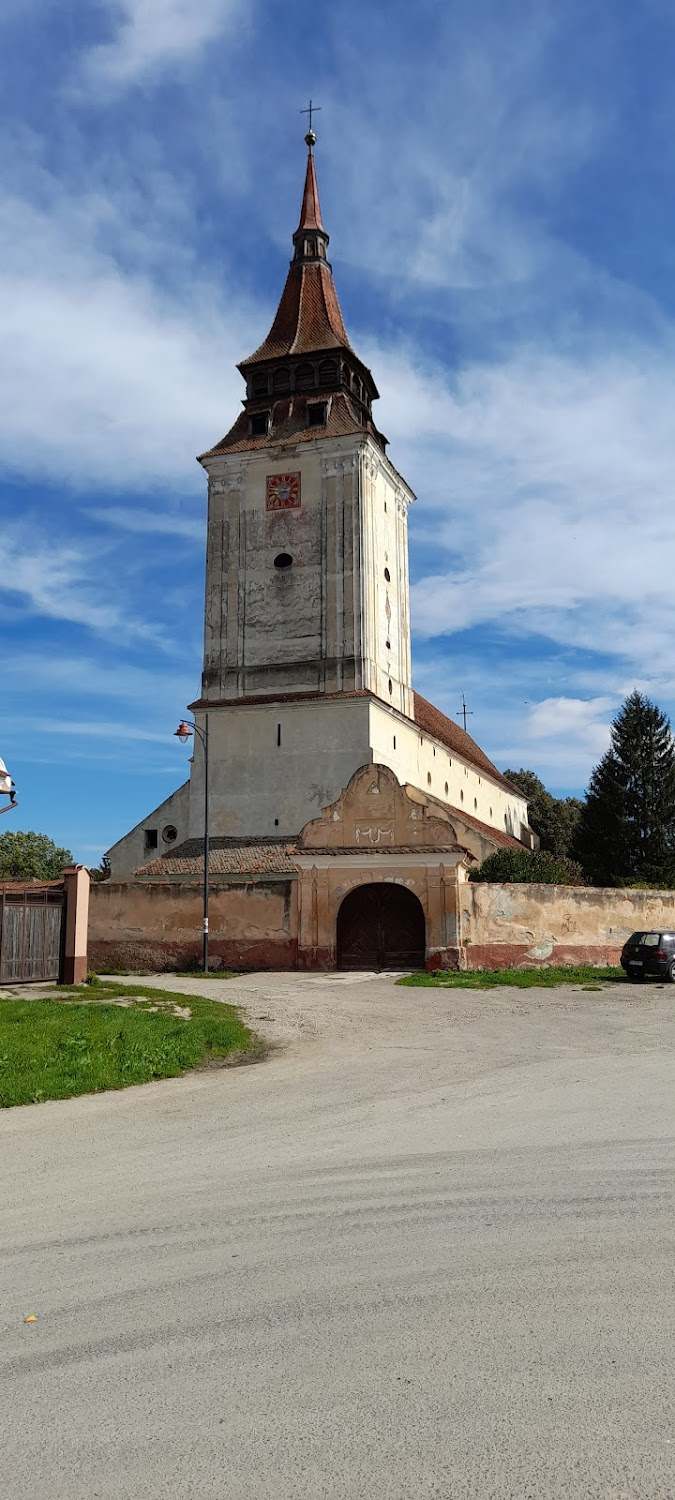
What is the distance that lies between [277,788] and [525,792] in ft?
121

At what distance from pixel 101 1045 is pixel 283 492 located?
3213 centimetres

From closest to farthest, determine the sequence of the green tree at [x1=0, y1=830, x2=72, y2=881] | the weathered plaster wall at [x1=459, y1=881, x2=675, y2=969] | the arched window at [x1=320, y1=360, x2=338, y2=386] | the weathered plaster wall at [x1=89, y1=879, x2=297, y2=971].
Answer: the weathered plaster wall at [x1=459, y1=881, x2=675, y2=969] < the weathered plaster wall at [x1=89, y1=879, x2=297, y2=971] < the arched window at [x1=320, y1=360, x2=338, y2=386] < the green tree at [x1=0, y1=830, x2=72, y2=881]

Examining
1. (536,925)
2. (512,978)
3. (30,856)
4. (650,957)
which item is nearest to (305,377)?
(536,925)

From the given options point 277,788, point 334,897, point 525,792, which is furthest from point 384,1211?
point 525,792

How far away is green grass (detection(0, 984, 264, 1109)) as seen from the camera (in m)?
10.2

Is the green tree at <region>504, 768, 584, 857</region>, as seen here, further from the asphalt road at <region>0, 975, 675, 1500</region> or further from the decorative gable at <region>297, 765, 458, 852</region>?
the asphalt road at <region>0, 975, 675, 1500</region>

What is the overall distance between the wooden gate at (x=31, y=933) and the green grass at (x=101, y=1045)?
4.62 meters

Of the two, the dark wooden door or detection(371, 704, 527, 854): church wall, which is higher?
detection(371, 704, 527, 854): church wall

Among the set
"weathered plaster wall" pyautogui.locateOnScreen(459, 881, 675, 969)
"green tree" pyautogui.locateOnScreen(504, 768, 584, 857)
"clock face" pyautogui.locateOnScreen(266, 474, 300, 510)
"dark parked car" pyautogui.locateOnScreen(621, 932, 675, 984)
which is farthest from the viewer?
"green tree" pyautogui.locateOnScreen(504, 768, 584, 857)

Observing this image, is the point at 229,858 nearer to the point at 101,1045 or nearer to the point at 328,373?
the point at 328,373

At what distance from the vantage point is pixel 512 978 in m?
24.4

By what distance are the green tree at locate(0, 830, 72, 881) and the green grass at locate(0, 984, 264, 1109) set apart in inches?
2784

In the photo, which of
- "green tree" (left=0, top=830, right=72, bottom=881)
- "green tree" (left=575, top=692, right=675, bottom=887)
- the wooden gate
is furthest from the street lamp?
"green tree" (left=0, top=830, right=72, bottom=881)

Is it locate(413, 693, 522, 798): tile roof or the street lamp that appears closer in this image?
the street lamp
